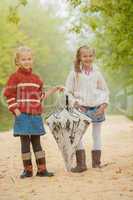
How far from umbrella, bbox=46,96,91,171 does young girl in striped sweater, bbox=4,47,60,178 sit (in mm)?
235

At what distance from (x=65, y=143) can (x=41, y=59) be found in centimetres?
3697

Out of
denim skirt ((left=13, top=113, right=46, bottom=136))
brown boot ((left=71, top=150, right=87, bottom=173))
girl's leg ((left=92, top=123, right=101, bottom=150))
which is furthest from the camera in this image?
girl's leg ((left=92, top=123, right=101, bottom=150))

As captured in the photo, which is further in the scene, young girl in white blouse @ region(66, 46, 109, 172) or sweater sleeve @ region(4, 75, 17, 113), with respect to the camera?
young girl in white blouse @ region(66, 46, 109, 172)

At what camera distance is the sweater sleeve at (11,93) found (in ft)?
27.8

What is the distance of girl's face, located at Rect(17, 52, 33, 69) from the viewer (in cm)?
857

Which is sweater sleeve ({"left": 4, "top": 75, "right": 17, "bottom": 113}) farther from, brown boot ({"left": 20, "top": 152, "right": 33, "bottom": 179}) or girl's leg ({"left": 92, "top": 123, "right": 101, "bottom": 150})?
girl's leg ({"left": 92, "top": 123, "right": 101, "bottom": 150})

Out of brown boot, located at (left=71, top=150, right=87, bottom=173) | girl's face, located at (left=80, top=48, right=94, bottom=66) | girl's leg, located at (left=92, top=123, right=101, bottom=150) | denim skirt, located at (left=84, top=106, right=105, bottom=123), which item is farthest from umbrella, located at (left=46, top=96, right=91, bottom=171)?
girl's face, located at (left=80, top=48, right=94, bottom=66)

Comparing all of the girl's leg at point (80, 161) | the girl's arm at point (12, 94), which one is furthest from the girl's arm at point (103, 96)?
the girl's arm at point (12, 94)

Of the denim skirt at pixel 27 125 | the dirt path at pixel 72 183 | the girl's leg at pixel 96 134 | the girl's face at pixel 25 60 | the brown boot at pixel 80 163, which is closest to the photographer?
the dirt path at pixel 72 183

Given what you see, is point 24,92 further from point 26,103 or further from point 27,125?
point 27,125

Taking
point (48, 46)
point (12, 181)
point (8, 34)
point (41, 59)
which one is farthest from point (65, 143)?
point (48, 46)

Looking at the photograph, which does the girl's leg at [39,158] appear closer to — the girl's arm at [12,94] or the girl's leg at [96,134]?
the girl's arm at [12,94]

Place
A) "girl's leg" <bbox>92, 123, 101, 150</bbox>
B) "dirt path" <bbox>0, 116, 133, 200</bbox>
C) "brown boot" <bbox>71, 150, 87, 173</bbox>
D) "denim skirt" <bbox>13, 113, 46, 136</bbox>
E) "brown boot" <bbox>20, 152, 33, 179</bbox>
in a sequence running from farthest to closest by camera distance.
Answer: "girl's leg" <bbox>92, 123, 101, 150</bbox> → "brown boot" <bbox>71, 150, 87, 173</bbox> → "brown boot" <bbox>20, 152, 33, 179</bbox> → "denim skirt" <bbox>13, 113, 46, 136</bbox> → "dirt path" <bbox>0, 116, 133, 200</bbox>

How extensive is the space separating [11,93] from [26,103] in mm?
244
